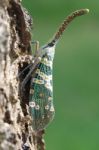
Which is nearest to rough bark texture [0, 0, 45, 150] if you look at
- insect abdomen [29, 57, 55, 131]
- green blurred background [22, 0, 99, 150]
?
insect abdomen [29, 57, 55, 131]

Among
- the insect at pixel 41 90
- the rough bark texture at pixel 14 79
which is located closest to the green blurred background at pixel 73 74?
the insect at pixel 41 90

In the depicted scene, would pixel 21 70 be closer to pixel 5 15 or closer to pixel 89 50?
pixel 5 15

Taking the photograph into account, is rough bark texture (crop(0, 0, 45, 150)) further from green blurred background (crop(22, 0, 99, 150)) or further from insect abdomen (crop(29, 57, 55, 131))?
green blurred background (crop(22, 0, 99, 150))

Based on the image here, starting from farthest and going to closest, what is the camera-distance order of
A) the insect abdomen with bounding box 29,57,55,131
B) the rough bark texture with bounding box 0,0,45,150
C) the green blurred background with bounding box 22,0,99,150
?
the green blurred background with bounding box 22,0,99,150, the insect abdomen with bounding box 29,57,55,131, the rough bark texture with bounding box 0,0,45,150

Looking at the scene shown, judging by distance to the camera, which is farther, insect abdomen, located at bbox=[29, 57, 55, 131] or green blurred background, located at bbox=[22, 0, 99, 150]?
green blurred background, located at bbox=[22, 0, 99, 150]

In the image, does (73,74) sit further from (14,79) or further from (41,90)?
(14,79)

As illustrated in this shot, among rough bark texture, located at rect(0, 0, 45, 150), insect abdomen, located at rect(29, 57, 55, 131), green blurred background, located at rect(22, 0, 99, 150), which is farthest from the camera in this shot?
green blurred background, located at rect(22, 0, 99, 150)

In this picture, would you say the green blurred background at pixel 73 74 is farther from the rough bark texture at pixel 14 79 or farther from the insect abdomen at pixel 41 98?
the rough bark texture at pixel 14 79
